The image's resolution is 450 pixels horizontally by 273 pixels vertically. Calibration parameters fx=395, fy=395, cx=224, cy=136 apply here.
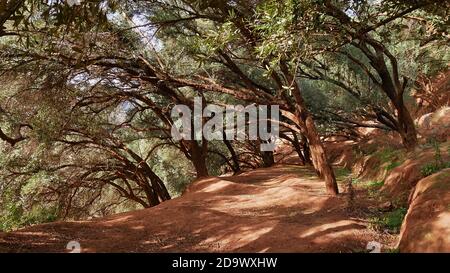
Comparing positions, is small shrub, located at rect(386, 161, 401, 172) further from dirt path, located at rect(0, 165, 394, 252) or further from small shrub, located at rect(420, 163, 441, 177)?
small shrub, located at rect(420, 163, 441, 177)

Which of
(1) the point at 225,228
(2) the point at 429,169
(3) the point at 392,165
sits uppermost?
(2) the point at 429,169

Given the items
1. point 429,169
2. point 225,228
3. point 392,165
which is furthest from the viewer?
point 392,165

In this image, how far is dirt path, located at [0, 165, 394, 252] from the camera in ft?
22.6

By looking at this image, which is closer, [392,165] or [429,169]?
[429,169]

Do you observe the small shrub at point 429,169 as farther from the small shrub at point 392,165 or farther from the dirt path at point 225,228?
the small shrub at point 392,165

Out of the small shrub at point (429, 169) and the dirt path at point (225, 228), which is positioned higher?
the small shrub at point (429, 169)

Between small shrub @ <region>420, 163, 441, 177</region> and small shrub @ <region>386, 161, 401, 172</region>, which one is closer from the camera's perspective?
small shrub @ <region>420, 163, 441, 177</region>

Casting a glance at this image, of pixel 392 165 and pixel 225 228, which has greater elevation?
pixel 392 165

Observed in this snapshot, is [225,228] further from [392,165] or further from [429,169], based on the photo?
[392,165]

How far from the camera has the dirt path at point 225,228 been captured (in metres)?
6.89

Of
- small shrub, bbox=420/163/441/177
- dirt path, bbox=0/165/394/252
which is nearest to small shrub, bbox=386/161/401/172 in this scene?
dirt path, bbox=0/165/394/252

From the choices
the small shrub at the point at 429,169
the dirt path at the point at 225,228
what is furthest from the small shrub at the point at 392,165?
the small shrub at the point at 429,169

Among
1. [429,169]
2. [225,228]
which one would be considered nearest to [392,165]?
[429,169]

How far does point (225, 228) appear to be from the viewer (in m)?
8.52
